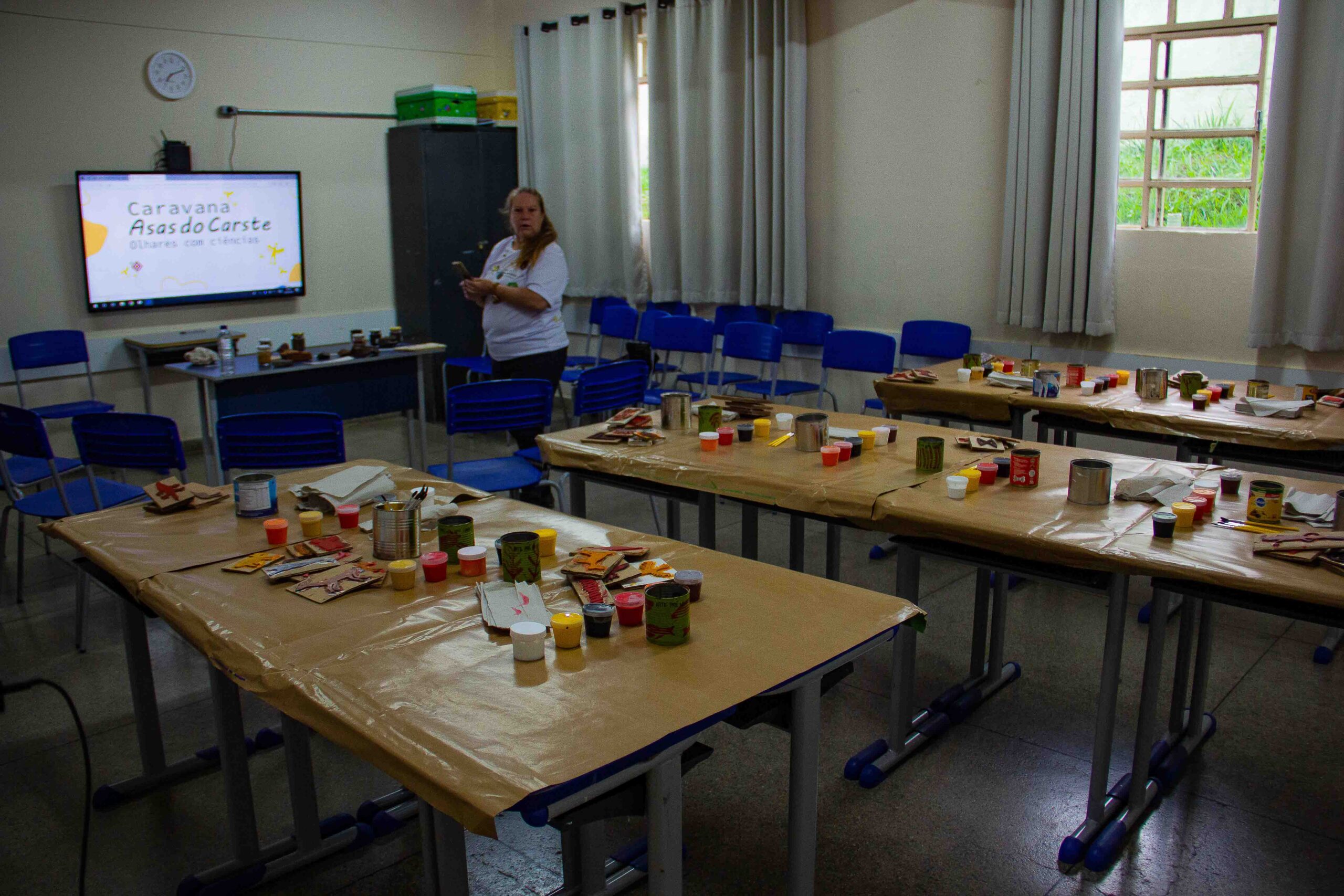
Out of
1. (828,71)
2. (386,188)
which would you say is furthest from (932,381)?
(386,188)

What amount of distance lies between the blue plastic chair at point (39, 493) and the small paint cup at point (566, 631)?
2617 millimetres

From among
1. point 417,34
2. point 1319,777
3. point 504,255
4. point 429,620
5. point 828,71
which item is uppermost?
point 417,34

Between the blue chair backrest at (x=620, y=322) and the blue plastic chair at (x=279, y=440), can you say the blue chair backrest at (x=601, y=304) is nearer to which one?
the blue chair backrest at (x=620, y=322)

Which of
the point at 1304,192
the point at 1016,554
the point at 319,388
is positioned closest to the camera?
the point at 1016,554

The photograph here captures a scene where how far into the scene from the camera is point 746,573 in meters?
2.22

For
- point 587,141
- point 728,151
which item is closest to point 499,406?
point 728,151

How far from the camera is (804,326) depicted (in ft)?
20.5

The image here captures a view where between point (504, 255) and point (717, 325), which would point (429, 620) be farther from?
point (717, 325)

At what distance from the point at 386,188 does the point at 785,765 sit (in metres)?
5.93

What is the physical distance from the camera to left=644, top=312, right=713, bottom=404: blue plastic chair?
245 inches

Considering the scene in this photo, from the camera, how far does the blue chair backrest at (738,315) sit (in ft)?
21.4

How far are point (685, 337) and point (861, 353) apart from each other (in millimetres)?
1198

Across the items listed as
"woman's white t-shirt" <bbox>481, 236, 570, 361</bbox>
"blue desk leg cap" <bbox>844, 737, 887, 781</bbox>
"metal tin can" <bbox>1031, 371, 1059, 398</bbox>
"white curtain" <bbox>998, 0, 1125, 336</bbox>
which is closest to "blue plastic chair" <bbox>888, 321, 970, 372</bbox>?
"white curtain" <bbox>998, 0, 1125, 336</bbox>

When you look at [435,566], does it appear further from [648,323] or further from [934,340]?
[648,323]
